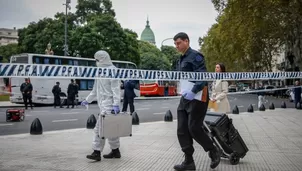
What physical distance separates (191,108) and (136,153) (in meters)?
1.93

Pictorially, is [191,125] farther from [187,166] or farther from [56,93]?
[56,93]

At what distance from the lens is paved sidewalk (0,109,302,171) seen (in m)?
5.76

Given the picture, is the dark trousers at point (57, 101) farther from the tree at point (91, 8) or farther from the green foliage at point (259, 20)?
the tree at point (91, 8)

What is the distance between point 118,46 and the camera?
45375 millimetres

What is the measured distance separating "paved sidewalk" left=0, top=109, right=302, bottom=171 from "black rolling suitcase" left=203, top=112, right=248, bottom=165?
6.3 inches

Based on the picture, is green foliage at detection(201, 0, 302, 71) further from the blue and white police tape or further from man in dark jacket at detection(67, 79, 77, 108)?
the blue and white police tape

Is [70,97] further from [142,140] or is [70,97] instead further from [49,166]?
[49,166]

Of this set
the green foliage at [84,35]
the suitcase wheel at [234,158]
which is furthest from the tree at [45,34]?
the suitcase wheel at [234,158]

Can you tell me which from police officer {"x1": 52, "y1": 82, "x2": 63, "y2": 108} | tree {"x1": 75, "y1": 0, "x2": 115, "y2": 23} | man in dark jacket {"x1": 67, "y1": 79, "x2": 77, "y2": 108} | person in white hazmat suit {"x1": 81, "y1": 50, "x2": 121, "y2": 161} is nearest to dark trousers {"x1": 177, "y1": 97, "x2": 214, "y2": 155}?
person in white hazmat suit {"x1": 81, "y1": 50, "x2": 121, "y2": 161}

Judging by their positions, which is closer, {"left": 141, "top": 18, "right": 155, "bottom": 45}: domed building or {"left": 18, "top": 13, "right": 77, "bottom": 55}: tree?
{"left": 18, "top": 13, "right": 77, "bottom": 55}: tree

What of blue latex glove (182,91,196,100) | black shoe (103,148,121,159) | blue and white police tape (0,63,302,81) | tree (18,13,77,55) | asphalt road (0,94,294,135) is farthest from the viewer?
tree (18,13,77,55)

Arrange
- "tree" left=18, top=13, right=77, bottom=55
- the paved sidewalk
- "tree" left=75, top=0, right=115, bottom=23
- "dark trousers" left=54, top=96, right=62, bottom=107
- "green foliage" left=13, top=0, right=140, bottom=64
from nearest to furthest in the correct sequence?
the paved sidewalk → "dark trousers" left=54, top=96, right=62, bottom=107 → "green foliage" left=13, top=0, right=140, bottom=64 → "tree" left=18, top=13, right=77, bottom=55 → "tree" left=75, top=0, right=115, bottom=23

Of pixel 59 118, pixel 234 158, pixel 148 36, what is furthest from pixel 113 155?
pixel 148 36

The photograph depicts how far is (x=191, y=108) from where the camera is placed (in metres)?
5.36
